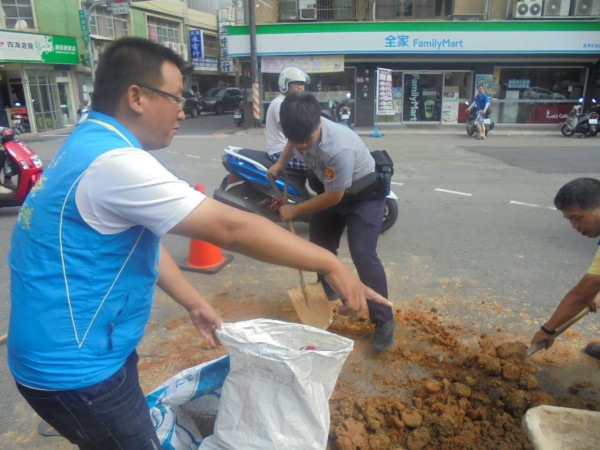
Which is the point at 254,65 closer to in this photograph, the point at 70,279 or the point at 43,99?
the point at 43,99

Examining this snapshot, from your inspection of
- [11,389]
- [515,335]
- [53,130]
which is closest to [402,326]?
[515,335]

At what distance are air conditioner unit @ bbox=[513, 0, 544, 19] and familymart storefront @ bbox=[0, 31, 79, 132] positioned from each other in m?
18.7

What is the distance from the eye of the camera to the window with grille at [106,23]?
25297 mm

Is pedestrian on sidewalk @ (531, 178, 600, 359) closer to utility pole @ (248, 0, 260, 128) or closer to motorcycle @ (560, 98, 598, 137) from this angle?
motorcycle @ (560, 98, 598, 137)

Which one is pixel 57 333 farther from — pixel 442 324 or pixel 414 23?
pixel 414 23

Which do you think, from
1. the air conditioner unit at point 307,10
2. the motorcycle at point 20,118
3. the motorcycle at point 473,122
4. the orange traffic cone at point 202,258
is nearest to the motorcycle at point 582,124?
the motorcycle at point 473,122

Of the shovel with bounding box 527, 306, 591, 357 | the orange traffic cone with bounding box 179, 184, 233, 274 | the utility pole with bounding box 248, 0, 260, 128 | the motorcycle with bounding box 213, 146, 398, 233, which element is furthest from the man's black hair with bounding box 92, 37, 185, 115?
the utility pole with bounding box 248, 0, 260, 128

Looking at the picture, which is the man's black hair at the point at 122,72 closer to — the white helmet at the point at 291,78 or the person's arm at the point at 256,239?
the person's arm at the point at 256,239

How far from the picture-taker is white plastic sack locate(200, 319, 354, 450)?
161cm

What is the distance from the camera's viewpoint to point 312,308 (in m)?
3.54

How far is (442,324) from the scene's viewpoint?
3.59 m

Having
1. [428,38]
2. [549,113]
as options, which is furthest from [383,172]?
[549,113]

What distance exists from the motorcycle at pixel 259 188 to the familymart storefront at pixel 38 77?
1774 cm

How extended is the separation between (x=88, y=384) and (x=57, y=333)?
0.17 metres
